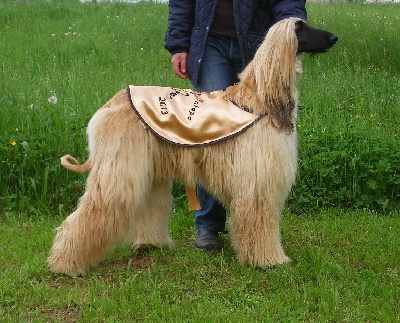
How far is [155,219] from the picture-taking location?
14.0ft

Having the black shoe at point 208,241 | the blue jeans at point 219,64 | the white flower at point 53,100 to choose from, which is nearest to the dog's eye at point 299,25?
the blue jeans at point 219,64

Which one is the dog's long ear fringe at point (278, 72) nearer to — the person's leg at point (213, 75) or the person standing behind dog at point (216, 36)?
the person standing behind dog at point (216, 36)

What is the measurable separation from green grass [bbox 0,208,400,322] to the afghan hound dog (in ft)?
0.73

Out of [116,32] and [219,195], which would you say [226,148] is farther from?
[116,32]

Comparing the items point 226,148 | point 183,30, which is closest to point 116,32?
point 183,30

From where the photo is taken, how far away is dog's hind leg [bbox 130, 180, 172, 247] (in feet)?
13.7

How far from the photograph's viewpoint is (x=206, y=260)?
13.6 feet

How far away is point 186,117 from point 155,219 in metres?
0.86

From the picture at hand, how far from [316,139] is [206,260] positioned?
6.28ft

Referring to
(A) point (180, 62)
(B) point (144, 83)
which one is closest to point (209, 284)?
(A) point (180, 62)

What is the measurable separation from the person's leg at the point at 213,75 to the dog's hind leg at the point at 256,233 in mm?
444

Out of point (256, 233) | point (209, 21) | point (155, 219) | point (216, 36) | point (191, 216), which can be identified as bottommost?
point (191, 216)

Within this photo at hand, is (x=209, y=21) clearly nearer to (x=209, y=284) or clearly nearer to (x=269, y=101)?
(x=269, y=101)

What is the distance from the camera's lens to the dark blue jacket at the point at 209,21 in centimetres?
403
